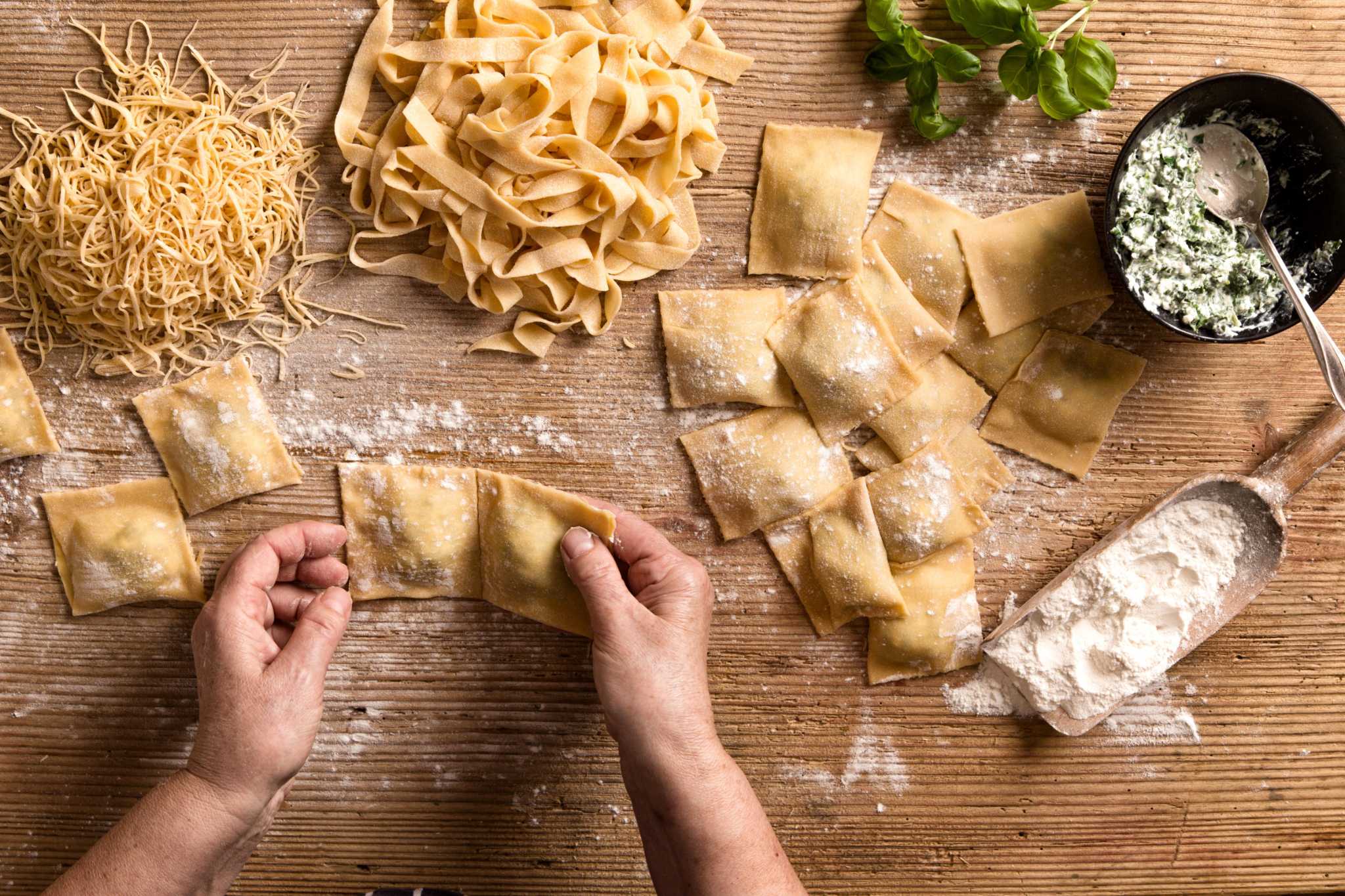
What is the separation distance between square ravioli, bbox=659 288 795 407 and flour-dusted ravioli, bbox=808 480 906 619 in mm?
261

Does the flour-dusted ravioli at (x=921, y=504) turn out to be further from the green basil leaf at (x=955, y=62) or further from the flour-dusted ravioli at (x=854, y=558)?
the green basil leaf at (x=955, y=62)

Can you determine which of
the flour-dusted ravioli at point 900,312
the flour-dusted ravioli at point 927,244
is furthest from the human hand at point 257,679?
the flour-dusted ravioli at point 927,244

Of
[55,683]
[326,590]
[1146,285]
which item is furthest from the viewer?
[55,683]

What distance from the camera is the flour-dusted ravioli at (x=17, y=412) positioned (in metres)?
1.80

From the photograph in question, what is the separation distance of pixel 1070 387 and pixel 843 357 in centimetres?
53

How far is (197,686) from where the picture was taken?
6.07ft

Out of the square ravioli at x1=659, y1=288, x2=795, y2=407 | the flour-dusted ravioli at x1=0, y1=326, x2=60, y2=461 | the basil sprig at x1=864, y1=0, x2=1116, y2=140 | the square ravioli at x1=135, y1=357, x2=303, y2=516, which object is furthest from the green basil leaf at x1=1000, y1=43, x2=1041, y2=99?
the flour-dusted ravioli at x1=0, y1=326, x2=60, y2=461

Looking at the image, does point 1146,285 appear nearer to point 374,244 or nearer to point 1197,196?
point 1197,196

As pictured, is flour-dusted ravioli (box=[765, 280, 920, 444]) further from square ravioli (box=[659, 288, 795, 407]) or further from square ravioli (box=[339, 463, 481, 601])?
square ravioli (box=[339, 463, 481, 601])

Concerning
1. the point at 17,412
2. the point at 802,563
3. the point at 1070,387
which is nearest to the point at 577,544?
the point at 802,563

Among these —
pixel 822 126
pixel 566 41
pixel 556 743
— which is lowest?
pixel 556 743

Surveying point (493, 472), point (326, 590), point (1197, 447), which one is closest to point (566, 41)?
point (493, 472)

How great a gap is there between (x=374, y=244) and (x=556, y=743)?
121 centimetres

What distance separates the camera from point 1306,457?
1.83 meters
